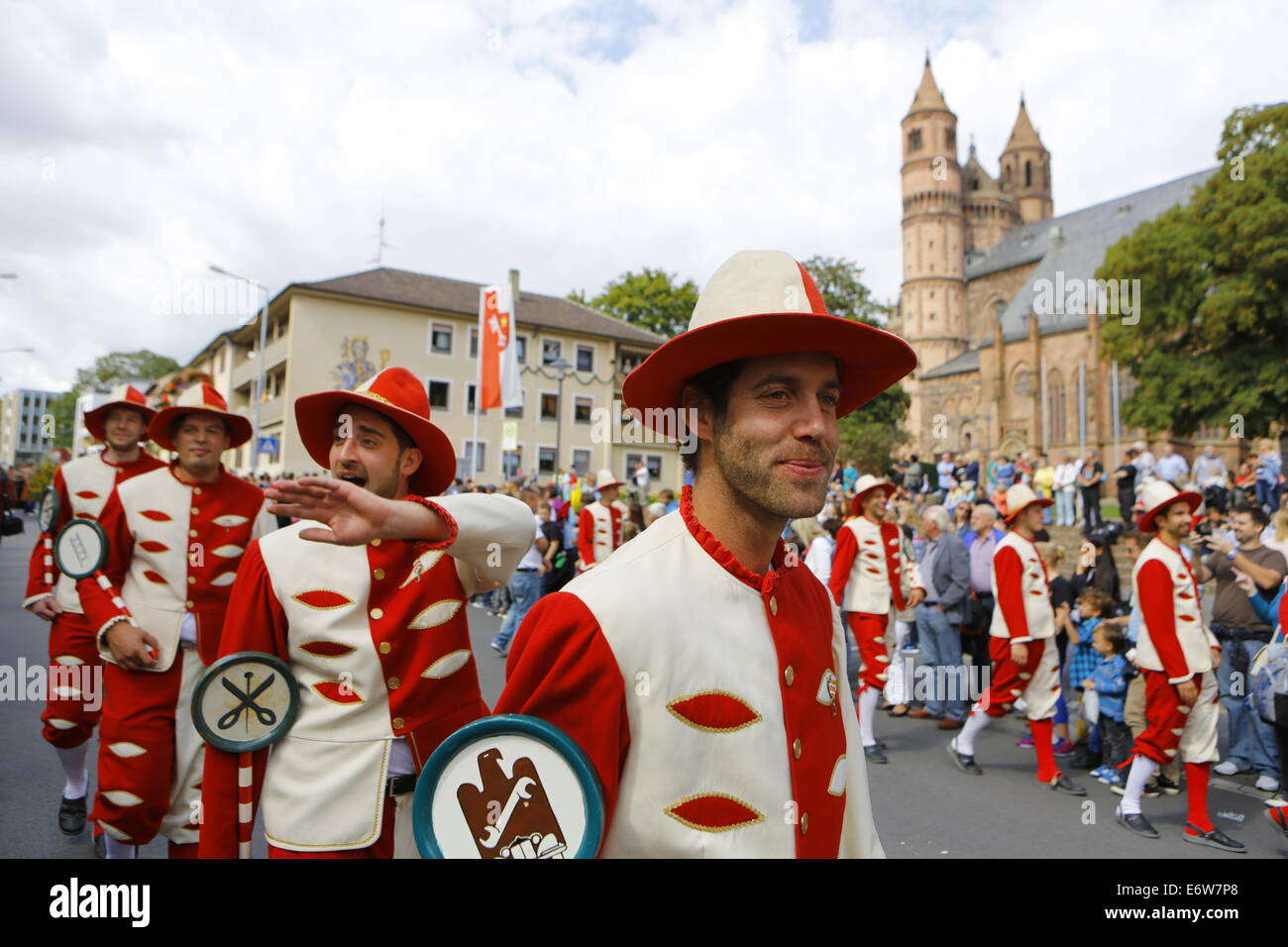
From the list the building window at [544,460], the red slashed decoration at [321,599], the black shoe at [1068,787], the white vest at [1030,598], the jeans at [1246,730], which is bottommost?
the black shoe at [1068,787]

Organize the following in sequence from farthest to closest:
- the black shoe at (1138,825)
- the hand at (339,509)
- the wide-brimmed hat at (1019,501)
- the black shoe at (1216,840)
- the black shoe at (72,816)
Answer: the wide-brimmed hat at (1019,501) < the black shoe at (1138,825) < the black shoe at (1216,840) < the black shoe at (72,816) < the hand at (339,509)

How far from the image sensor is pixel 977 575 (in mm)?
9414

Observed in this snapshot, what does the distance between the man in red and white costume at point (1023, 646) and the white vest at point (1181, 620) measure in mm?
1179

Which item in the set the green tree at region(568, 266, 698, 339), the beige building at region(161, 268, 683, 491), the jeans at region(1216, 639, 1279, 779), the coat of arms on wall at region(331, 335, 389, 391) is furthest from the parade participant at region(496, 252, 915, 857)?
the green tree at region(568, 266, 698, 339)

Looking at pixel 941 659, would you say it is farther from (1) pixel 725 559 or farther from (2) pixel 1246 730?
(1) pixel 725 559

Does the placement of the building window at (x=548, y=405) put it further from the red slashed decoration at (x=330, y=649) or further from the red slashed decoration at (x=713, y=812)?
the red slashed decoration at (x=713, y=812)

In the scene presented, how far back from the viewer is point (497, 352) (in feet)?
77.9

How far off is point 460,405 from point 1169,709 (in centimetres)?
4252

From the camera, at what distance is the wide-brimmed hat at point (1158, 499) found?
5.79 meters

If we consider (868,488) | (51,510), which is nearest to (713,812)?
(51,510)

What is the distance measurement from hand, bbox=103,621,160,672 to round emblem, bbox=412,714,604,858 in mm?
2840

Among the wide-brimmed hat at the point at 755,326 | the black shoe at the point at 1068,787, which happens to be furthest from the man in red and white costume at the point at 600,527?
the wide-brimmed hat at the point at 755,326

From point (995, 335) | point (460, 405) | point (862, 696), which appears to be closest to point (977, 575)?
point (862, 696)

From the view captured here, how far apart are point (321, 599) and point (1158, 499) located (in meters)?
5.59
